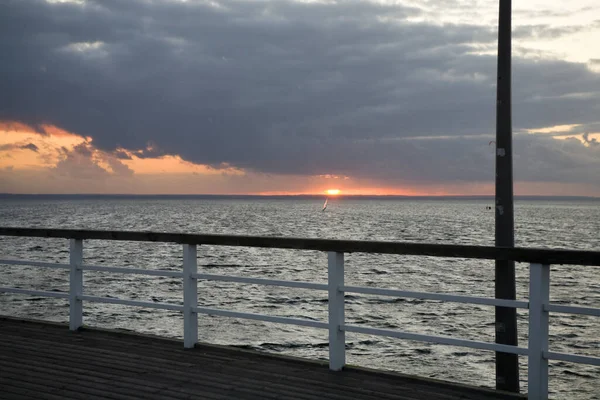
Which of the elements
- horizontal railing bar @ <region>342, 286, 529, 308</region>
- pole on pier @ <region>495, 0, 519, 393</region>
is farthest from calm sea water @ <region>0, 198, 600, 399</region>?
horizontal railing bar @ <region>342, 286, 529, 308</region>

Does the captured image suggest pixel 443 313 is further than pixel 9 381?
Yes

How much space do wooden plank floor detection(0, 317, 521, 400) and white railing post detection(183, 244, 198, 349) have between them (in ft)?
0.49

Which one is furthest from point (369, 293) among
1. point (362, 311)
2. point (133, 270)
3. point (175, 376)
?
point (362, 311)

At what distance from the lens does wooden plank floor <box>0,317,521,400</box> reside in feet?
16.4

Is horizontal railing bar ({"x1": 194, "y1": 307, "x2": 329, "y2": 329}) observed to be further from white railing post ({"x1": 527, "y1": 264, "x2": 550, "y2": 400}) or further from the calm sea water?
the calm sea water

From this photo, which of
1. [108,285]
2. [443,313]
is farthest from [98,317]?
[443,313]

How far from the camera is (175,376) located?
5.50 m

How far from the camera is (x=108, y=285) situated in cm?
3123

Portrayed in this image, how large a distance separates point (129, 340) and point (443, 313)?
62.9 feet

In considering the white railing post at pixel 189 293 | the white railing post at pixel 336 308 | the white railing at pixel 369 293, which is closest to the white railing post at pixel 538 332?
the white railing at pixel 369 293

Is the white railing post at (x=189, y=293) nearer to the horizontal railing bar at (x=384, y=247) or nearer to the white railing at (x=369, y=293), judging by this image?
the white railing at (x=369, y=293)

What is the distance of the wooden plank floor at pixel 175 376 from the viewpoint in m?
5.00

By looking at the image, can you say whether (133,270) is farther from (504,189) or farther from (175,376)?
(504,189)

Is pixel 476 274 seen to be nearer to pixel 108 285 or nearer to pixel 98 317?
pixel 108 285
